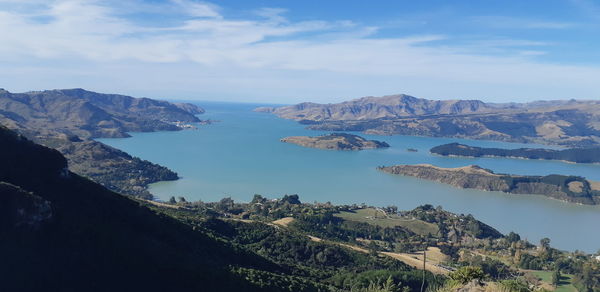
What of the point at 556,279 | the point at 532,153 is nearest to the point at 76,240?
the point at 556,279

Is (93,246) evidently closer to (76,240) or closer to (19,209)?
(76,240)

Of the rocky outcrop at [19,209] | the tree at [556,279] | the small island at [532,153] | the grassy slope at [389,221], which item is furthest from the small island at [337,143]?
the rocky outcrop at [19,209]

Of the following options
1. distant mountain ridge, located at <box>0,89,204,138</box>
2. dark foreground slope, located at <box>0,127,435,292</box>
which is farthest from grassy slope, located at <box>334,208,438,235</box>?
distant mountain ridge, located at <box>0,89,204,138</box>

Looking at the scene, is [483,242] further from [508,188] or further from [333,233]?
[508,188]

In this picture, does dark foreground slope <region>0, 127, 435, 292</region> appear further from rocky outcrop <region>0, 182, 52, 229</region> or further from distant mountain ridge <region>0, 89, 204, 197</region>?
distant mountain ridge <region>0, 89, 204, 197</region>

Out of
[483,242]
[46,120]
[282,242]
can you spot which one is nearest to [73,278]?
[282,242]

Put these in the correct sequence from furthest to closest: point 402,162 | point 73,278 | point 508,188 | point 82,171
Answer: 1. point 402,162
2. point 508,188
3. point 82,171
4. point 73,278
